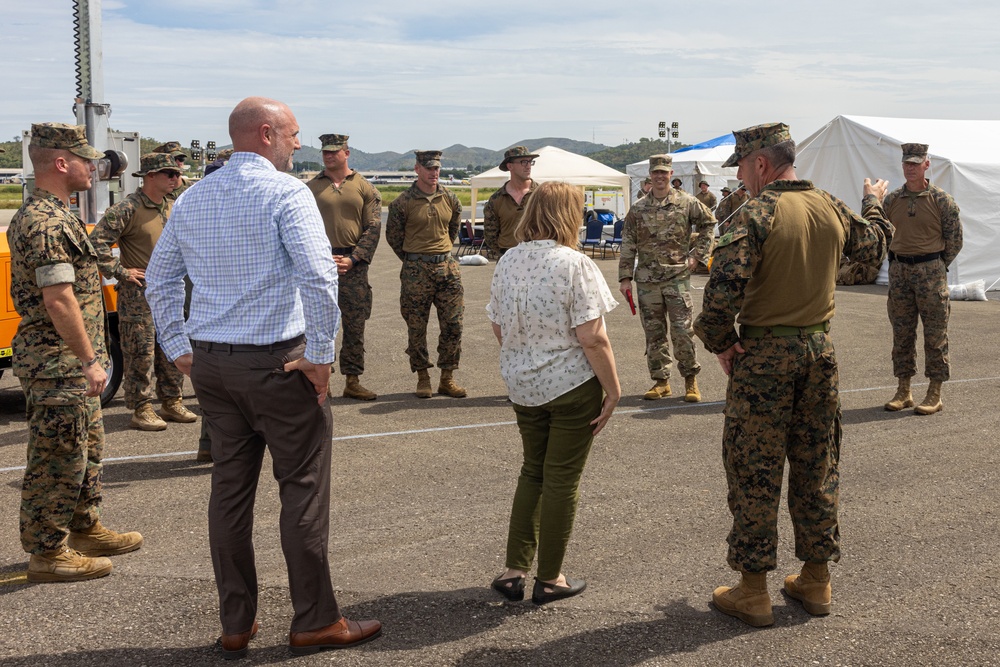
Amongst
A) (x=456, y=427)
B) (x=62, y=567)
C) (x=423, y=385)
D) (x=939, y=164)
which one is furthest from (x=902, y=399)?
(x=939, y=164)

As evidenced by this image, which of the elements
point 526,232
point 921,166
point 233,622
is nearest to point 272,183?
point 526,232

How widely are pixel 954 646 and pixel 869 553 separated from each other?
1.01m

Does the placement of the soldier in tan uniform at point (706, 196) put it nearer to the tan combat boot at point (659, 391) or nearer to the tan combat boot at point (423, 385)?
the tan combat boot at point (659, 391)

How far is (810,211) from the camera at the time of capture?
158 inches

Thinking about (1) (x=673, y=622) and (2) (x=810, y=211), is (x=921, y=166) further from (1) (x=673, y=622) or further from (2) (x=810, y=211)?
(1) (x=673, y=622)

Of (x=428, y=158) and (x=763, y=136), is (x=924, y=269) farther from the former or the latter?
(x=763, y=136)

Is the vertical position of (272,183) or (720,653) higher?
(272,183)

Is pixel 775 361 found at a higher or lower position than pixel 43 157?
lower

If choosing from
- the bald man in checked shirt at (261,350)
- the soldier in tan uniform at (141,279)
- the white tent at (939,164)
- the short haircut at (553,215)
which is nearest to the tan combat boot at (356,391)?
the soldier in tan uniform at (141,279)

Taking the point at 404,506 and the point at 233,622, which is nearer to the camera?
the point at 233,622

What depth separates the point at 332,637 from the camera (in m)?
3.78

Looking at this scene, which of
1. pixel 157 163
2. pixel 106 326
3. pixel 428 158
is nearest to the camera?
pixel 157 163

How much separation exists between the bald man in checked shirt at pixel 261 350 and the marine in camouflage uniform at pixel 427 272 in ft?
16.8

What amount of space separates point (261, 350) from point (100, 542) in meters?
1.96
